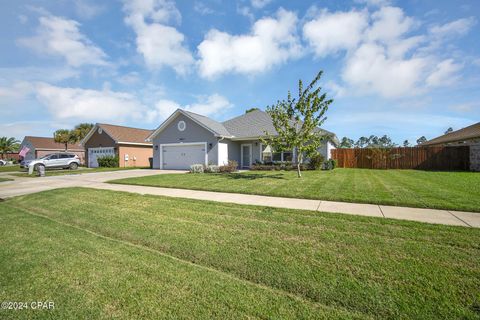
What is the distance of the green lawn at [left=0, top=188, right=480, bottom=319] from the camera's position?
241 centimetres

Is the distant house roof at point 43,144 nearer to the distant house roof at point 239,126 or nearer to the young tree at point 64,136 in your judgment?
the young tree at point 64,136

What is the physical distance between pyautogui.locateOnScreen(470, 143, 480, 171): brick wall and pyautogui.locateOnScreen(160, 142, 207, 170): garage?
20.4m

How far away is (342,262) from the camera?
3262 mm

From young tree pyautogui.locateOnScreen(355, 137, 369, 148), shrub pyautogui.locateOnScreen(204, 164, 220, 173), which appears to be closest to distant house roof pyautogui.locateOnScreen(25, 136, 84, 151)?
shrub pyautogui.locateOnScreen(204, 164, 220, 173)

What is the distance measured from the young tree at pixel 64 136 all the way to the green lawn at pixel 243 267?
111ft

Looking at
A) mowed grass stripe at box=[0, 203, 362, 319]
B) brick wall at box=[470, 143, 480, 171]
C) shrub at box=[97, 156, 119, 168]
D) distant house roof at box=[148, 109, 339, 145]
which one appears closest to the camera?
mowed grass stripe at box=[0, 203, 362, 319]

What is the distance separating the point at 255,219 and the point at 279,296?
2650 mm

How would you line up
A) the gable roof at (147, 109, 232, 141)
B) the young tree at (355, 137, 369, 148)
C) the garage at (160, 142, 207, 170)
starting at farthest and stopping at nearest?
1. the young tree at (355, 137, 369, 148)
2. the garage at (160, 142, 207, 170)
3. the gable roof at (147, 109, 232, 141)

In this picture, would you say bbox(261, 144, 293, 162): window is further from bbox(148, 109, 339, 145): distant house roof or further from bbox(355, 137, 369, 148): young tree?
bbox(355, 137, 369, 148): young tree

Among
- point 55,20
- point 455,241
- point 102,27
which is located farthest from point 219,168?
point 455,241

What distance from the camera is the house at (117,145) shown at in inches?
980

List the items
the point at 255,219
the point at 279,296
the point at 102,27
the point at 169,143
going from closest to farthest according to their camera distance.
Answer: the point at 279,296 → the point at 255,219 → the point at 102,27 → the point at 169,143

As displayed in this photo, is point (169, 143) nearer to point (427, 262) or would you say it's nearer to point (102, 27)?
point (102, 27)

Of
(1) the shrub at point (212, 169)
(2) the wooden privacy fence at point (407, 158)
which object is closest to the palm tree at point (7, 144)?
(1) the shrub at point (212, 169)
